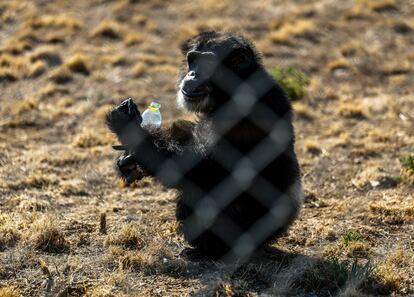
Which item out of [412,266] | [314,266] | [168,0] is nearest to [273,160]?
[314,266]

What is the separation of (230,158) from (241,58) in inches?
34.3

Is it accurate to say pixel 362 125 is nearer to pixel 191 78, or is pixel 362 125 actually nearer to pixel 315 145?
pixel 315 145

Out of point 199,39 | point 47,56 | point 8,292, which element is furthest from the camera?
point 47,56

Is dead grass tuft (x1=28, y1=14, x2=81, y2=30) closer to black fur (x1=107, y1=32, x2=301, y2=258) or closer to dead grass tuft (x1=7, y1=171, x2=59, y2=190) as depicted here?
dead grass tuft (x1=7, y1=171, x2=59, y2=190)

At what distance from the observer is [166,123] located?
9.48m

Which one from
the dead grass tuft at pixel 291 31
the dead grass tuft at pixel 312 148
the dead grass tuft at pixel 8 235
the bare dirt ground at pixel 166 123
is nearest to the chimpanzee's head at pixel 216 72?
the bare dirt ground at pixel 166 123

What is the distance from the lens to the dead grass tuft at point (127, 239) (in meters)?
5.82

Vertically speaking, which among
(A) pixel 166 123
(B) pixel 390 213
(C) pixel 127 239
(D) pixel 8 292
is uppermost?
(A) pixel 166 123

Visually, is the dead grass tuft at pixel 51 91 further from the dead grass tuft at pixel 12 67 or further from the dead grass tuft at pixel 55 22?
the dead grass tuft at pixel 55 22

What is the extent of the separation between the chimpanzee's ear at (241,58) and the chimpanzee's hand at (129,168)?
1161mm

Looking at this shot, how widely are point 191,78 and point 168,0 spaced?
986cm

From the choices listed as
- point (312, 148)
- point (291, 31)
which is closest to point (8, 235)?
point (312, 148)

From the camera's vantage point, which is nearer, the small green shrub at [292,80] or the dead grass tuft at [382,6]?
the small green shrub at [292,80]

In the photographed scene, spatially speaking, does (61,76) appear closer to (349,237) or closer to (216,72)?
(216,72)
